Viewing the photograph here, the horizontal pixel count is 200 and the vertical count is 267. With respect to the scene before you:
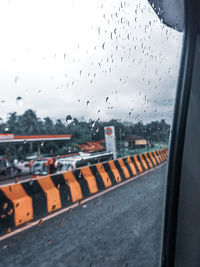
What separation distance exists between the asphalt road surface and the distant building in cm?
18

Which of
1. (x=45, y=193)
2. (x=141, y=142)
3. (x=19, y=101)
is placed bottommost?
(x=45, y=193)

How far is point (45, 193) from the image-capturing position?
879 mm

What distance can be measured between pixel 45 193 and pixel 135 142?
45 cm

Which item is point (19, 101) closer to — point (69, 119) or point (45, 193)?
point (69, 119)

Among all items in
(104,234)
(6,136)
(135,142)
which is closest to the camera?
(6,136)

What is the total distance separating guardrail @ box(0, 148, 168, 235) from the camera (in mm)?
757

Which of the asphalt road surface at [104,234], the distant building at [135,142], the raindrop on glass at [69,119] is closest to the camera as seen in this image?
the raindrop on glass at [69,119]

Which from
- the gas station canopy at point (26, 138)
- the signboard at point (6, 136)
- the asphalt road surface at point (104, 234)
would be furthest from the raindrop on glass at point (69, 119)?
the asphalt road surface at point (104, 234)

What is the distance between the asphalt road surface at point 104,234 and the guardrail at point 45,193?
55 millimetres

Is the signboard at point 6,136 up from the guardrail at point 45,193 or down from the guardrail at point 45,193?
up

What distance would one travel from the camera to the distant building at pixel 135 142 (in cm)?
95

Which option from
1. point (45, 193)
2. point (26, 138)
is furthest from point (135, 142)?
point (26, 138)

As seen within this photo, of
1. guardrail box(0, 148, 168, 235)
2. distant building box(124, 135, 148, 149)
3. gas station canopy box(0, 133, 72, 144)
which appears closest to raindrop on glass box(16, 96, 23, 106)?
gas station canopy box(0, 133, 72, 144)

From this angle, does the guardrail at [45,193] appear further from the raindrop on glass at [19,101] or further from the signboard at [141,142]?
the raindrop on glass at [19,101]
